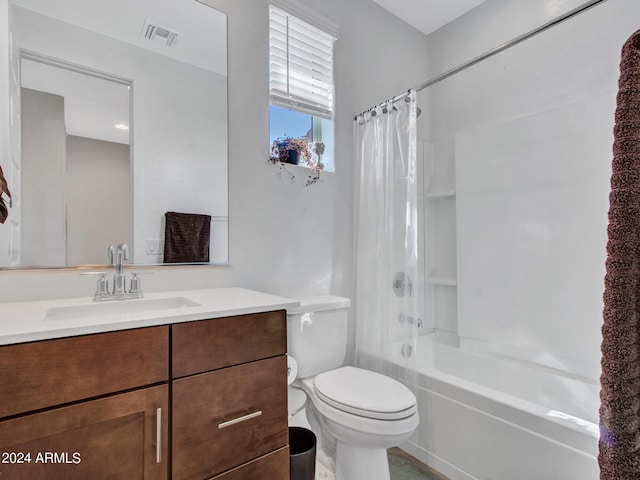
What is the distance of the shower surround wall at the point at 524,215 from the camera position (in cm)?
170

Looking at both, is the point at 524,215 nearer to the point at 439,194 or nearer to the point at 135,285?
the point at 439,194

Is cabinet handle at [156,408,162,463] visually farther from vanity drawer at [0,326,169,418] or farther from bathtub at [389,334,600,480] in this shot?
bathtub at [389,334,600,480]

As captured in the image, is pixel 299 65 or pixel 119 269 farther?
pixel 299 65

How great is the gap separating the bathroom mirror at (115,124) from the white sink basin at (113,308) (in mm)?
246

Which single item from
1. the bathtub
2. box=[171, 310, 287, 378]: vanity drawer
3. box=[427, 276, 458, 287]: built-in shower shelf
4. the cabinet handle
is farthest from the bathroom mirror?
box=[427, 276, 458, 287]: built-in shower shelf

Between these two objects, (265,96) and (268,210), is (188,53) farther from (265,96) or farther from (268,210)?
(268,210)

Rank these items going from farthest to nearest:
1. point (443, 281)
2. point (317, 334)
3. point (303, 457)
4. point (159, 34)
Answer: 1. point (443, 281)
2. point (317, 334)
3. point (159, 34)
4. point (303, 457)

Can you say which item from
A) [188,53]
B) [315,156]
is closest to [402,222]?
[315,156]

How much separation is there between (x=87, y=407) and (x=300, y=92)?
5.65 ft

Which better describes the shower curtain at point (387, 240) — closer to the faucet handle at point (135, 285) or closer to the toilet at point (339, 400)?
the toilet at point (339, 400)

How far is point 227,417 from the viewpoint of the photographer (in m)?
1.02

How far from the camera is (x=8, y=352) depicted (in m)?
0.72

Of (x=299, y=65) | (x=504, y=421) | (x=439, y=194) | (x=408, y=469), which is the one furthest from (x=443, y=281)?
(x=299, y=65)

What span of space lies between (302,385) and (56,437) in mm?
1059
